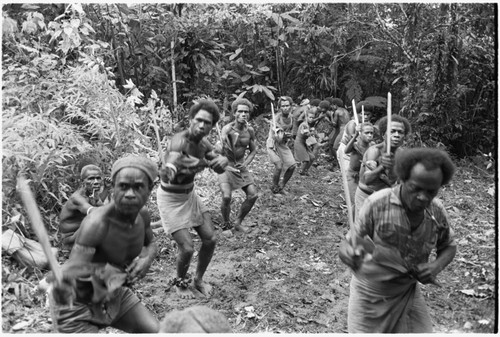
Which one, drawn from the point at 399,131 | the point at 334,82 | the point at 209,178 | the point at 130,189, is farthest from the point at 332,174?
the point at 130,189

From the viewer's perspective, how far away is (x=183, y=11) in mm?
13477

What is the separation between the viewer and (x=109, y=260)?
11.4 ft

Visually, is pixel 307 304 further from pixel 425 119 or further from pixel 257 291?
pixel 425 119

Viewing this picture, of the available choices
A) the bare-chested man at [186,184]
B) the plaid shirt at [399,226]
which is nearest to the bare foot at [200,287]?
the bare-chested man at [186,184]

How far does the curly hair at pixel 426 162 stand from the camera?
3.28 m

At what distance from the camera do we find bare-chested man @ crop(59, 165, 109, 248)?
5371 mm

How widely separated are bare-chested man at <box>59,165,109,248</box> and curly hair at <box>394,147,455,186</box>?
328 cm

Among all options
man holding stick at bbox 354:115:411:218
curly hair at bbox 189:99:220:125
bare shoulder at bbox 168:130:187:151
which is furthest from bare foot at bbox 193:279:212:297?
man holding stick at bbox 354:115:411:218

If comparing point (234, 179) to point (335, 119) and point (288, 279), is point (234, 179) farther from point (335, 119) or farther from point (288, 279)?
point (335, 119)

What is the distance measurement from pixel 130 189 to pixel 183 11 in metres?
11.0

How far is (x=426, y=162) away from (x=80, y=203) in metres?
3.53

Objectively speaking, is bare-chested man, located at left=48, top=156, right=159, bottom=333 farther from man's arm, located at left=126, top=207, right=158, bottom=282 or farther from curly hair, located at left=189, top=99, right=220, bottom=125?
curly hair, located at left=189, top=99, right=220, bottom=125

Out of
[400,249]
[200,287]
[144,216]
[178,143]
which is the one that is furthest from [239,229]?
[400,249]

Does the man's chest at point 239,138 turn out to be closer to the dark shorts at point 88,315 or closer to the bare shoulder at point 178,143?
the bare shoulder at point 178,143
